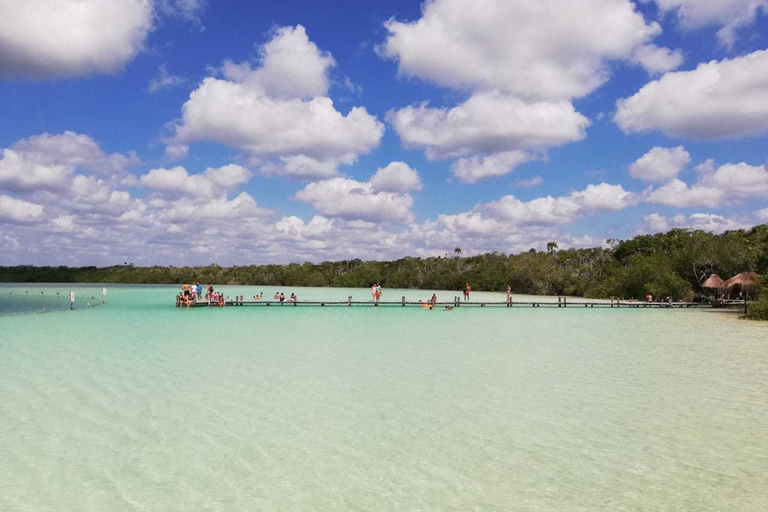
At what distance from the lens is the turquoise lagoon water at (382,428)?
22.7ft

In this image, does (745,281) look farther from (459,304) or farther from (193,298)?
(193,298)

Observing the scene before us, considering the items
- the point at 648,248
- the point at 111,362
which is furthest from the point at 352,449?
the point at 648,248

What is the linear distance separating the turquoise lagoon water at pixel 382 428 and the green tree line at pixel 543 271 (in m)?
31.0

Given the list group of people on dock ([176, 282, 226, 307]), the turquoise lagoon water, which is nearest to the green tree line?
the turquoise lagoon water

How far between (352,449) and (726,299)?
49.8 metres

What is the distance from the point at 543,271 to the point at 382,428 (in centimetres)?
7172

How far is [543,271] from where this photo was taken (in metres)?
77.9

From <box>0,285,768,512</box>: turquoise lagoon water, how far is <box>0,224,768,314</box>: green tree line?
30953 mm

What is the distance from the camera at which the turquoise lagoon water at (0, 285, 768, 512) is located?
22.7ft

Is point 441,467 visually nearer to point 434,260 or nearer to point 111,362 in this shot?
point 111,362

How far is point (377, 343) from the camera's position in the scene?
2166 cm

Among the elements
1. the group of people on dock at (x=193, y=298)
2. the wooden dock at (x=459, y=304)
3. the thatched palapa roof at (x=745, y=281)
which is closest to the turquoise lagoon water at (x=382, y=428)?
the group of people on dock at (x=193, y=298)

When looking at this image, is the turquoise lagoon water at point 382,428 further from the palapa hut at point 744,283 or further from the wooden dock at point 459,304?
the palapa hut at point 744,283

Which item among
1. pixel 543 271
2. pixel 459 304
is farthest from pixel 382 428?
pixel 543 271
